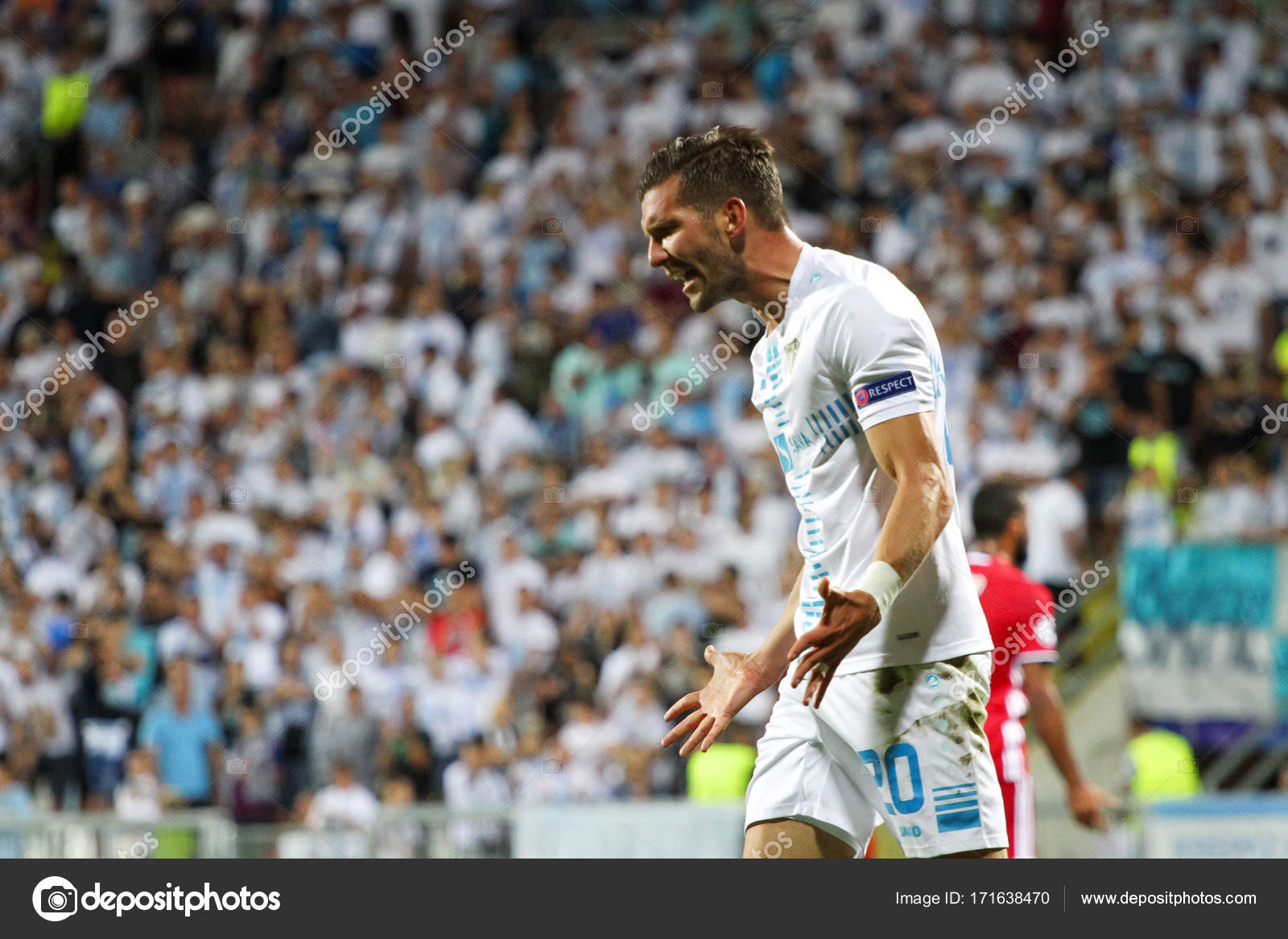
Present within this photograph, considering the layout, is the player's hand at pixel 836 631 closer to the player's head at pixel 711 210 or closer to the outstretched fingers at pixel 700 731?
the outstretched fingers at pixel 700 731

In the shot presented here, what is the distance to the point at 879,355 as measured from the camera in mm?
3420

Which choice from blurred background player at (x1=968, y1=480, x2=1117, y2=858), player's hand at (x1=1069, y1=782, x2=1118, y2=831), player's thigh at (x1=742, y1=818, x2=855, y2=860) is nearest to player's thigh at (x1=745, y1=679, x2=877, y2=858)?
player's thigh at (x1=742, y1=818, x2=855, y2=860)

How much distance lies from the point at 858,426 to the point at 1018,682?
2.13m

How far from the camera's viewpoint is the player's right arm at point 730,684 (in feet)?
12.1

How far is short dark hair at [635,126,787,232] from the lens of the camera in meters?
3.78

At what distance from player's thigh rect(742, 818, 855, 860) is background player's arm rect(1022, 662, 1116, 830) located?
78.2 inches

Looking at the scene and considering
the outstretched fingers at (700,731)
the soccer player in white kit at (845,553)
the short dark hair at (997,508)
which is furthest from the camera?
the short dark hair at (997,508)

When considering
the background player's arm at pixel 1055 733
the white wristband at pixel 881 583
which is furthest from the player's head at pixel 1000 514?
the white wristband at pixel 881 583

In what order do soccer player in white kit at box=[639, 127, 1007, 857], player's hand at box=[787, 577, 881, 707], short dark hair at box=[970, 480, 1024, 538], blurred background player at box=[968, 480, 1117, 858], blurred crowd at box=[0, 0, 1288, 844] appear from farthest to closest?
blurred crowd at box=[0, 0, 1288, 844] → short dark hair at box=[970, 480, 1024, 538] → blurred background player at box=[968, 480, 1117, 858] → soccer player in white kit at box=[639, 127, 1007, 857] → player's hand at box=[787, 577, 881, 707]

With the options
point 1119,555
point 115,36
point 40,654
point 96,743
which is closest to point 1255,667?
point 1119,555

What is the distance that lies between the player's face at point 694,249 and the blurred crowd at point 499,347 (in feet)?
19.4

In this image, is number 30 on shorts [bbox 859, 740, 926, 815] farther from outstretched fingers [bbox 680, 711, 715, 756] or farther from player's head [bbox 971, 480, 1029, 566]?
player's head [bbox 971, 480, 1029, 566]
